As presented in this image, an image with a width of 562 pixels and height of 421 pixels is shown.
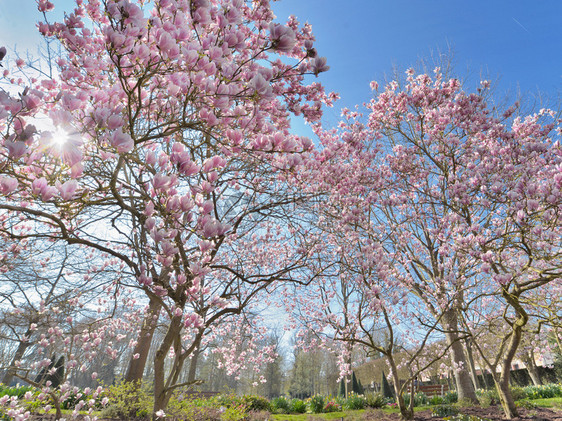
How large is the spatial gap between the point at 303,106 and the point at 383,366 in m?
22.2

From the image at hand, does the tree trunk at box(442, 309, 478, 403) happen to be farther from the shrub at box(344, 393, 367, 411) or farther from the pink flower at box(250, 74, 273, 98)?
the pink flower at box(250, 74, 273, 98)

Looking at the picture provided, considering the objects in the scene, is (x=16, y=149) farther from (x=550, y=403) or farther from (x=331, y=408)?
(x=550, y=403)

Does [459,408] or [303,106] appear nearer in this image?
[303,106]

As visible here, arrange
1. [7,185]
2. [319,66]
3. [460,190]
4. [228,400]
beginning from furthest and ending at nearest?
[228,400] < [460,190] < [319,66] < [7,185]

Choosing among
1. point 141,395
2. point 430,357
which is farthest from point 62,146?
point 430,357

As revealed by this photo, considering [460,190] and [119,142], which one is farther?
[460,190]

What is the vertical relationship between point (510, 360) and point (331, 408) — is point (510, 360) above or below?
above

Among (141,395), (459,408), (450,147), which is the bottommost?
(459,408)

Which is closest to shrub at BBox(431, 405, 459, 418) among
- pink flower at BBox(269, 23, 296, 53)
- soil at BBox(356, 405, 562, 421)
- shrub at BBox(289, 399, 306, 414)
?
soil at BBox(356, 405, 562, 421)

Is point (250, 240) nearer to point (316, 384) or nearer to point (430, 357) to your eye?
point (430, 357)

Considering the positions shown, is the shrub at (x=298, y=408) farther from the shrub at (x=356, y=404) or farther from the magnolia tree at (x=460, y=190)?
the magnolia tree at (x=460, y=190)

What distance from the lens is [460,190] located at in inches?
213

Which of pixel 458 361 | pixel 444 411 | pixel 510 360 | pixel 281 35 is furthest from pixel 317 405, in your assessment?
pixel 281 35

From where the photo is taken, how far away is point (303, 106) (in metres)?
3.41
